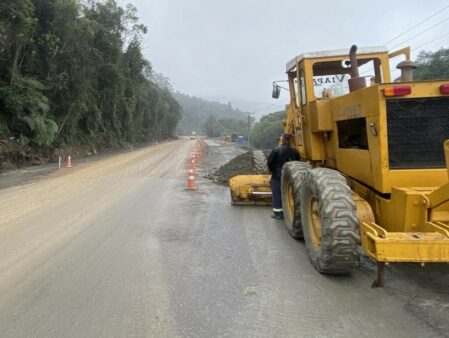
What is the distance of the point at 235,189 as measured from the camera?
34.3 ft

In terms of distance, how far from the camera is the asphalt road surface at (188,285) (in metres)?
4.09

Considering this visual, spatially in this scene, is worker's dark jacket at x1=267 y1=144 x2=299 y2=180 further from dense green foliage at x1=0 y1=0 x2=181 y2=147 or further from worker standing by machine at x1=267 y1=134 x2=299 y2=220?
dense green foliage at x1=0 y1=0 x2=181 y2=147

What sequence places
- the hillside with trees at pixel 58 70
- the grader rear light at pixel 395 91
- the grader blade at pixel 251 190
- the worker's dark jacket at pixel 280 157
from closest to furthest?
1. the grader rear light at pixel 395 91
2. the worker's dark jacket at pixel 280 157
3. the grader blade at pixel 251 190
4. the hillside with trees at pixel 58 70

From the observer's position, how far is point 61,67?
2859cm

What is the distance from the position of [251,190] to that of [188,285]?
17.7 feet

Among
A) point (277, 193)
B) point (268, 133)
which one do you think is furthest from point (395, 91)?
point (268, 133)

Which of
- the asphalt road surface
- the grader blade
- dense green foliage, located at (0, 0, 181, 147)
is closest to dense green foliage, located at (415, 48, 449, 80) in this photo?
dense green foliage, located at (0, 0, 181, 147)

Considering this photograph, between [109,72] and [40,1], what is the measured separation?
43.1 feet

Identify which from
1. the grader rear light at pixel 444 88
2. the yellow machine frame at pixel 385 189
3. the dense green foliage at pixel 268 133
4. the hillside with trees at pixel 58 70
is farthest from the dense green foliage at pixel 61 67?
the dense green foliage at pixel 268 133

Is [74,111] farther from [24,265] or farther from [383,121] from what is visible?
[383,121]

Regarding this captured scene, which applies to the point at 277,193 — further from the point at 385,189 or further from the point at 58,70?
the point at 58,70

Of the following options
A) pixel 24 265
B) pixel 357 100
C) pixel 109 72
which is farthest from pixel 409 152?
pixel 109 72

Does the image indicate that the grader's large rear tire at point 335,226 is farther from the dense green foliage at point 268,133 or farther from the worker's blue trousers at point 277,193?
the dense green foliage at point 268,133

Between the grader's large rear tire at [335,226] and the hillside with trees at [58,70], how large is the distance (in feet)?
65.3
